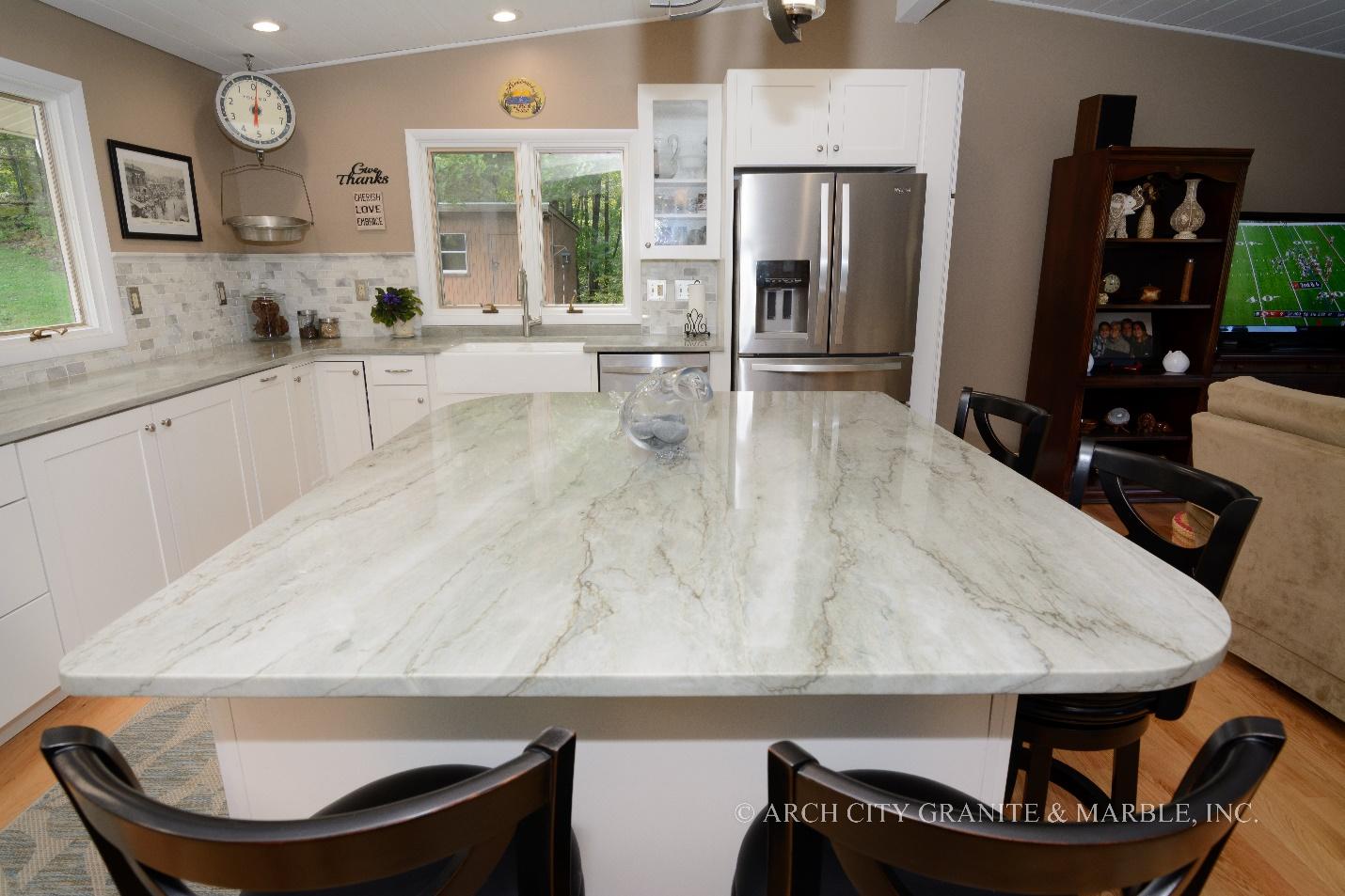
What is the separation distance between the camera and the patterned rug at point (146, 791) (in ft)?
5.41

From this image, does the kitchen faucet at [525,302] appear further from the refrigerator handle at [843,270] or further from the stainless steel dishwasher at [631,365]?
the refrigerator handle at [843,270]

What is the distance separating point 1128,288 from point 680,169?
9.11ft

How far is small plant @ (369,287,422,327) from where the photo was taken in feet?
13.7

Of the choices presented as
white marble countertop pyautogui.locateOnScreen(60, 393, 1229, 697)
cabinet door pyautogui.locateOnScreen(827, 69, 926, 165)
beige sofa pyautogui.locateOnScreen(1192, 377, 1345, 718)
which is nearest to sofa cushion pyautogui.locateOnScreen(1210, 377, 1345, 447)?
beige sofa pyautogui.locateOnScreen(1192, 377, 1345, 718)

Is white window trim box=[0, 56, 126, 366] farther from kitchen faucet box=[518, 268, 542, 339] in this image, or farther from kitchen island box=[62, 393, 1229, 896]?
kitchen island box=[62, 393, 1229, 896]

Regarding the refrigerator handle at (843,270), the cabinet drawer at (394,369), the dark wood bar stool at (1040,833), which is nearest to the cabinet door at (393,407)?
the cabinet drawer at (394,369)

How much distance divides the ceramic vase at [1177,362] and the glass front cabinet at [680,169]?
104 inches

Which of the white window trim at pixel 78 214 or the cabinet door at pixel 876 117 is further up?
the cabinet door at pixel 876 117

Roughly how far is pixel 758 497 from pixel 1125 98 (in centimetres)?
385

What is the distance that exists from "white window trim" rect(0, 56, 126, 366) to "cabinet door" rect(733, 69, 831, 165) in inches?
113

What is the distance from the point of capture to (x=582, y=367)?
388 centimetres

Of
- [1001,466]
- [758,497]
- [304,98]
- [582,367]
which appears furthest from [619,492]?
[304,98]

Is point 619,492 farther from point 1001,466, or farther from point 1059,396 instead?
point 1059,396

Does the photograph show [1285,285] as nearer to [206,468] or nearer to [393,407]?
[393,407]
